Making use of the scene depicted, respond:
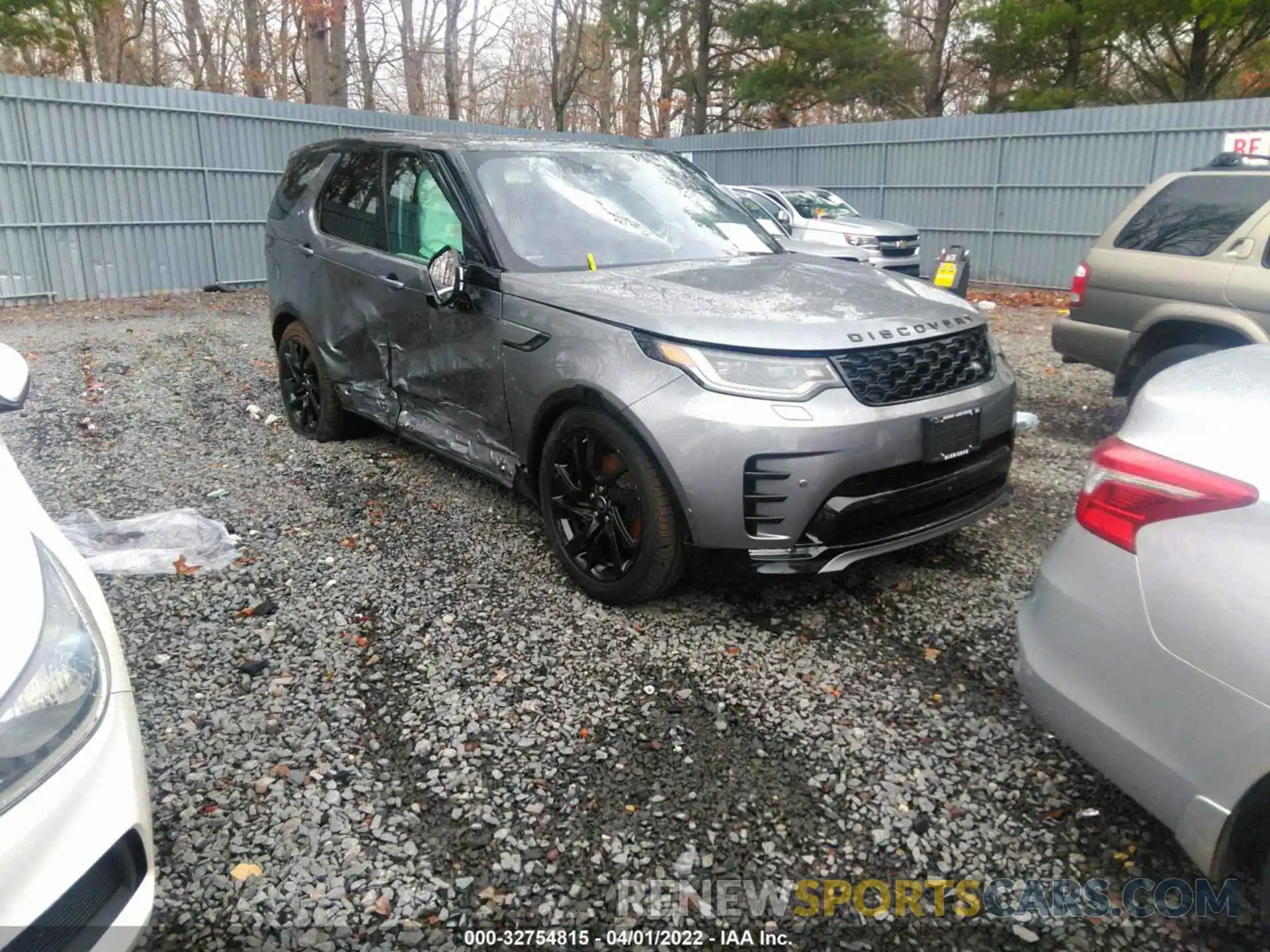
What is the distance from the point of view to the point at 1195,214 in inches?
220

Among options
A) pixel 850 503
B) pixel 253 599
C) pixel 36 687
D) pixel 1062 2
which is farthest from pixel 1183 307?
pixel 1062 2

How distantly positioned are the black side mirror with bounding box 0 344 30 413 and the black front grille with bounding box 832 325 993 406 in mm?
2509

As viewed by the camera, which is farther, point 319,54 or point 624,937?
point 319,54

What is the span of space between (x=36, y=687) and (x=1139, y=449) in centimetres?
225

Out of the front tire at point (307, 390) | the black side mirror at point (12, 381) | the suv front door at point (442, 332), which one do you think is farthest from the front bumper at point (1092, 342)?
the black side mirror at point (12, 381)

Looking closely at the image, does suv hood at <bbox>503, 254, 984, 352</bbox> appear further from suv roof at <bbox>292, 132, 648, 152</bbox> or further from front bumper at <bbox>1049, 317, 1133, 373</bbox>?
front bumper at <bbox>1049, 317, 1133, 373</bbox>

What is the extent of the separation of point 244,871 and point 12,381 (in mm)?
1532

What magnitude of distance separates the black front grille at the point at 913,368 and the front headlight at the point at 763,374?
0.08 meters

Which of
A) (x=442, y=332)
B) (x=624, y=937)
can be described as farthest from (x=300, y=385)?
(x=624, y=937)

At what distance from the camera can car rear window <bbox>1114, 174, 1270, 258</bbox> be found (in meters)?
5.36

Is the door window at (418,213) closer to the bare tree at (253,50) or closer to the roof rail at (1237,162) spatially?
the roof rail at (1237,162)

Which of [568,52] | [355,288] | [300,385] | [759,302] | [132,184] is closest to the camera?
[759,302]

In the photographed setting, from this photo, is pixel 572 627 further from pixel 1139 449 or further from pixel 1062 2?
pixel 1062 2

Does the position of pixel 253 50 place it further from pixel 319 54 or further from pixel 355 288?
pixel 355 288
